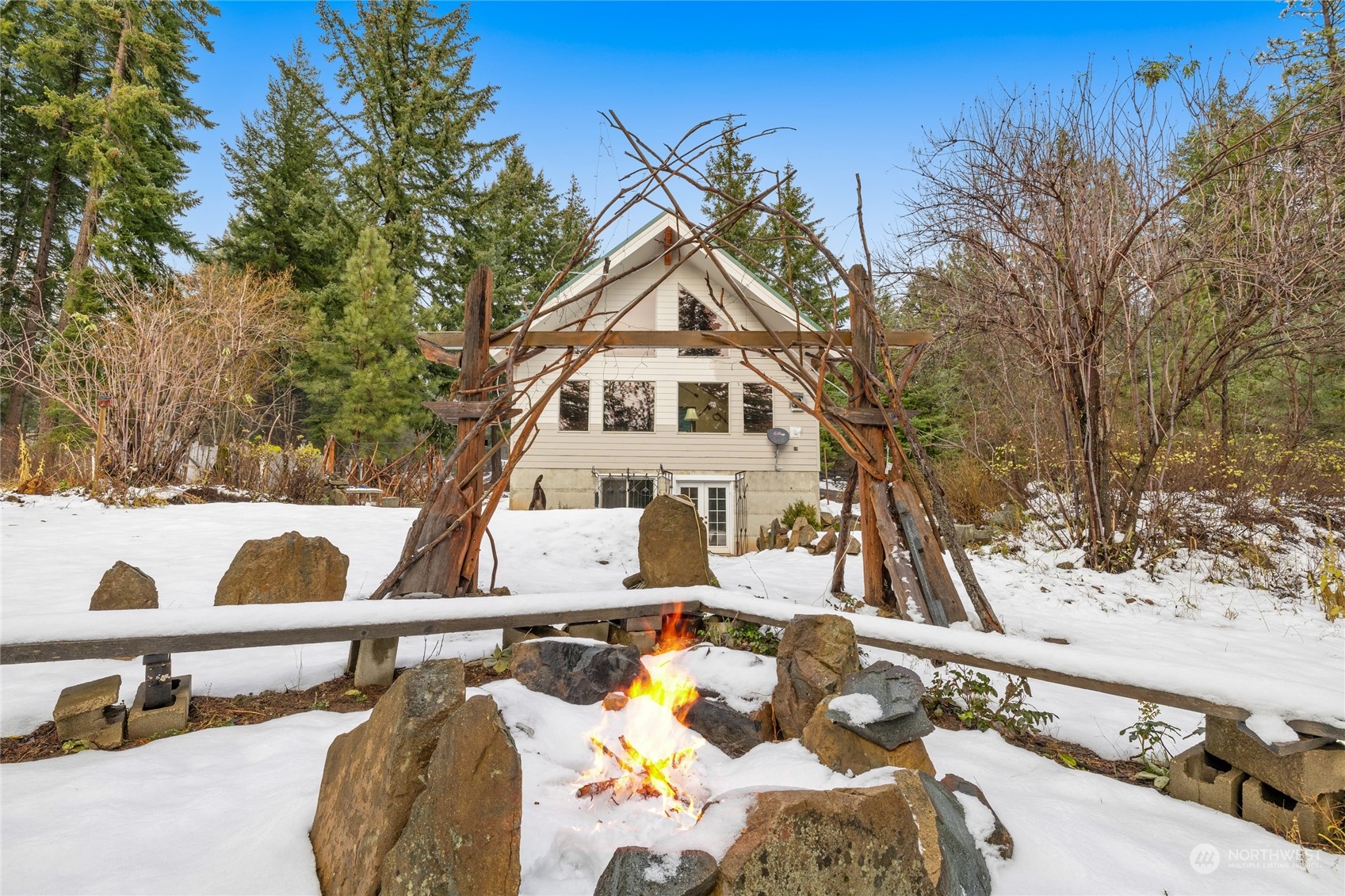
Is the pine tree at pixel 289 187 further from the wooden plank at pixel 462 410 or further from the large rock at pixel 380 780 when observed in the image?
the large rock at pixel 380 780

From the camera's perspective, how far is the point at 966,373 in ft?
37.9

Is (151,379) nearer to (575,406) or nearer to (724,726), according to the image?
(575,406)

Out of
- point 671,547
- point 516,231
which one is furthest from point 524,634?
point 516,231

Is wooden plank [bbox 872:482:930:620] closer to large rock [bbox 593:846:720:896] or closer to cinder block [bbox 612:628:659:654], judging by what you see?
cinder block [bbox 612:628:659:654]

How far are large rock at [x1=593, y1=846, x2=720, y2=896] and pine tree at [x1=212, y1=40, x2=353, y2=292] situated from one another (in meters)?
24.2

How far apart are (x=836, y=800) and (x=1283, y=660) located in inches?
183

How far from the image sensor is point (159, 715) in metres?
A: 2.61

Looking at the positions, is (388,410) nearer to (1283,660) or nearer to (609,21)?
(609,21)

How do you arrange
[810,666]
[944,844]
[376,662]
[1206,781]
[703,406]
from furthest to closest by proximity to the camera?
[703,406]
[376,662]
[810,666]
[1206,781]
[944,844]

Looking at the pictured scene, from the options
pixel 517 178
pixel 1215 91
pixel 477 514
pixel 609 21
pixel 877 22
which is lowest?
pixel 477 514

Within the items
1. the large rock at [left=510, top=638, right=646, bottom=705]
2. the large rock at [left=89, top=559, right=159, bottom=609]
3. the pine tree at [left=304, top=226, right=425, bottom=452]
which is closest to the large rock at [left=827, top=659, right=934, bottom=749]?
the large rock at [left=510, top=638, right=646, bottom=705]

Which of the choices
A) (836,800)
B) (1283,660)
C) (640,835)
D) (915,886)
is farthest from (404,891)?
(1283,660)

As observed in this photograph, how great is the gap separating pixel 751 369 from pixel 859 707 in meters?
2.62

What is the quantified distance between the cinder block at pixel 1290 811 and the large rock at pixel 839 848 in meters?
1.45
